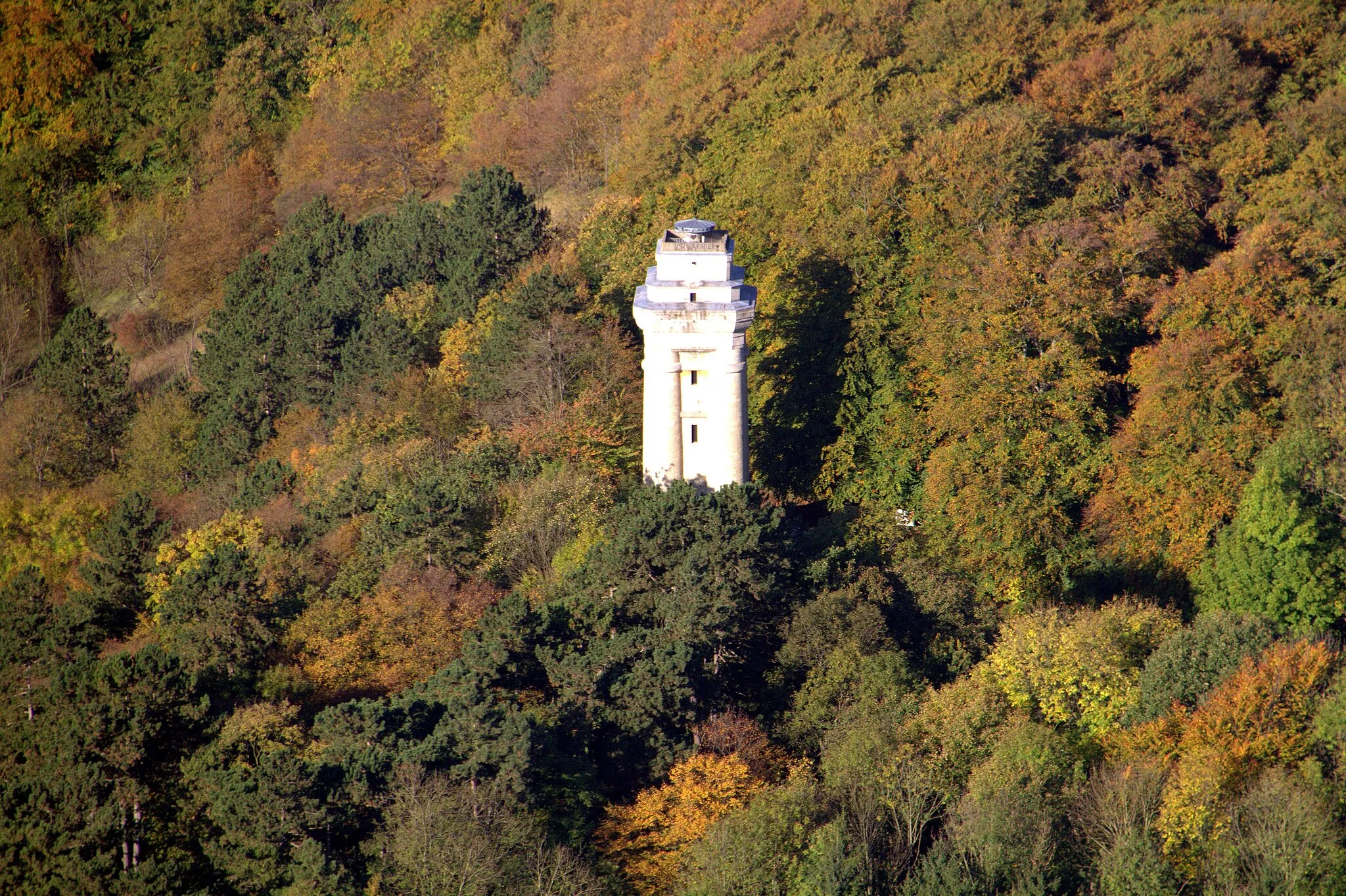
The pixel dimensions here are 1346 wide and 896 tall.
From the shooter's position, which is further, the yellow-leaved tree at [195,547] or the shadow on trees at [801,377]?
the shadow on trees at [801,377]

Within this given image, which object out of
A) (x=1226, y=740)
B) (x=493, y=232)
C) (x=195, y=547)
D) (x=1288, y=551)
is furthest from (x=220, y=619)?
(x=1288, y=551)

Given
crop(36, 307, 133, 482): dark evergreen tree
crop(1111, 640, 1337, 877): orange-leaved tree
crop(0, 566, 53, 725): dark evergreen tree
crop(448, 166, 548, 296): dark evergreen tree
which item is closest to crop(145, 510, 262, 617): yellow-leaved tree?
crop(0, 566, 53, 725): dark evergreen tree

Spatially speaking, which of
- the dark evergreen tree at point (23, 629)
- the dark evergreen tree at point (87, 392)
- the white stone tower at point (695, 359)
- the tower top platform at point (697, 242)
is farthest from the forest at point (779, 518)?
the tower top platform at point (697, 242)

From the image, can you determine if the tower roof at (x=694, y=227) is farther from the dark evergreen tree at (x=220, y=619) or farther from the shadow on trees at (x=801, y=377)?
the dark evergreen tree at (x=220, y=619)

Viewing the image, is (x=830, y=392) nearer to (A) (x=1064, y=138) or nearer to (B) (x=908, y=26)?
(A) (x=1064, y=138)

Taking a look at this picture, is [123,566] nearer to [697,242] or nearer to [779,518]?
[697,242]

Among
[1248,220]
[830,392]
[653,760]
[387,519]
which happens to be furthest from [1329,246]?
[387,519]
